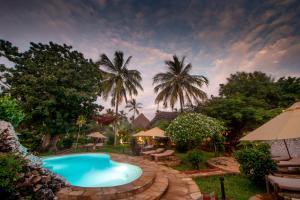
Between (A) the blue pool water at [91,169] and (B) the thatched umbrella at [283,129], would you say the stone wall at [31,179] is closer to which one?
(A) the blue pool water at [91,169]

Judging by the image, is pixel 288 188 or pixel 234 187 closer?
pixel 288 188

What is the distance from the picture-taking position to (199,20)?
10883 millimetres

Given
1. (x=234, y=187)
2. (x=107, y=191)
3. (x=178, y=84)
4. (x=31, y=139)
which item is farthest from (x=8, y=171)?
(x=178, y=84)

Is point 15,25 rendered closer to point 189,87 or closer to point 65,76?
point 65,76

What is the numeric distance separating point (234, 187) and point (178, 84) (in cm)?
1482

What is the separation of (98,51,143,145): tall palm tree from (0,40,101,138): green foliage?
503cm

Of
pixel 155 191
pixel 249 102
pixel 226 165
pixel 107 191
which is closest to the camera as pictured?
pixel 107 191

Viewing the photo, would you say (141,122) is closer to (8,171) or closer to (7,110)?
(7,110)

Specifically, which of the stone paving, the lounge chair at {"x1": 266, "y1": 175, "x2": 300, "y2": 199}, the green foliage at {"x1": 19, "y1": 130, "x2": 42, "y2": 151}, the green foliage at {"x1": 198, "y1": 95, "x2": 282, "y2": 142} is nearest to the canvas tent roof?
the lounge chair at {"x1": 266, "y1": 175, "x2": 300, "y2": 199}

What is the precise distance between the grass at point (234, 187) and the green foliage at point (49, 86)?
14034mm

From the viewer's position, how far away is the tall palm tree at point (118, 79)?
23.8 m

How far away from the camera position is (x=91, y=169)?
1101 centimetres

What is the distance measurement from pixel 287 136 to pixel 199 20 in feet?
31.1

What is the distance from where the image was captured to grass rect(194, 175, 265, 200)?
568 centimetres
